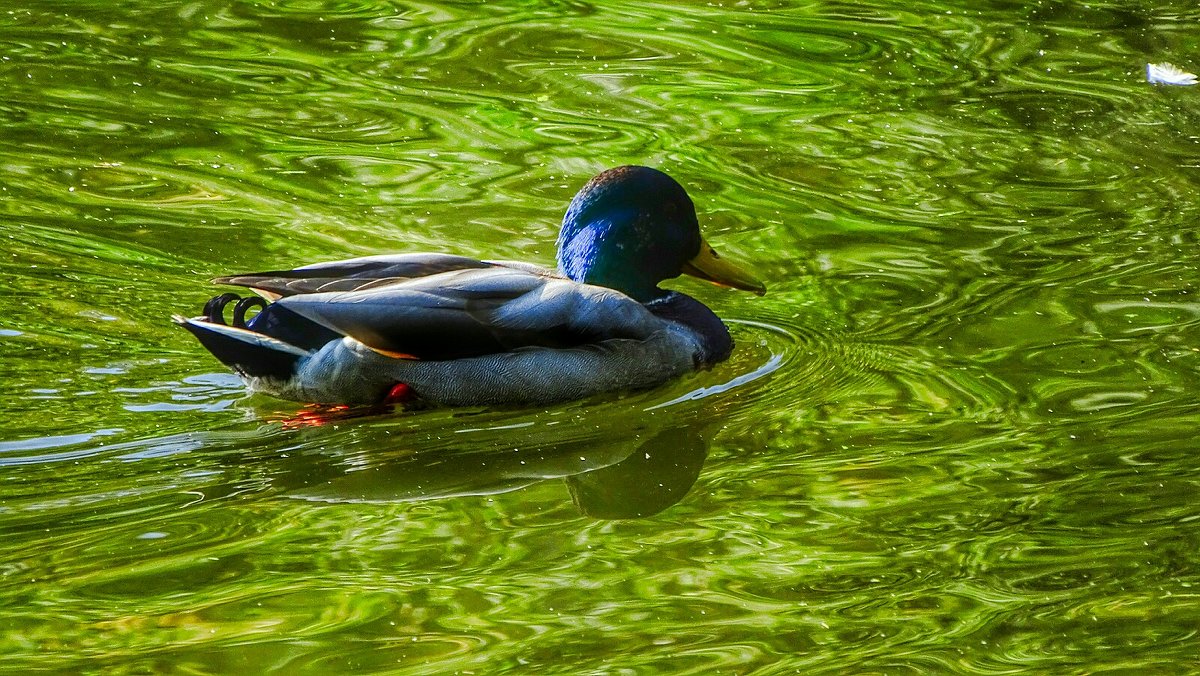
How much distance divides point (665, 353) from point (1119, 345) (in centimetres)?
188

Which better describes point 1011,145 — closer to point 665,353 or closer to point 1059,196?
point 1059,196

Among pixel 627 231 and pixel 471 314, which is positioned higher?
pixel 627 231

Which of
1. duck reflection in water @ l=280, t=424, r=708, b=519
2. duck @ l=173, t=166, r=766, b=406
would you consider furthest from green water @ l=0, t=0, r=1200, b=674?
duck @ l=173, t=166, r=766, b=406

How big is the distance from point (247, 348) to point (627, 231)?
1716 millimetres

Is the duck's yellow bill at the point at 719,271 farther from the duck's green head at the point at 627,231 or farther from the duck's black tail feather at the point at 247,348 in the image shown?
the duck's black tail feather at the point at 247,348

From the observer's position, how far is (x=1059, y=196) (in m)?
8.55

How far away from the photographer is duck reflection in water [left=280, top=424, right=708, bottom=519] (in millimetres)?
5508

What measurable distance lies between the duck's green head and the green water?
0.54 m

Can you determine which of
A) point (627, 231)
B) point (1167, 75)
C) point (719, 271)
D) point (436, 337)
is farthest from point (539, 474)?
point (1167, 75)

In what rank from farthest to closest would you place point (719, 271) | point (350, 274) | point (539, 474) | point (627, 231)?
point (719, 271), point (627, 231), point (350, 274), point (539, 474)

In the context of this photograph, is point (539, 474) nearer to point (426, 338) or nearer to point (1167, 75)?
point (426, 338)

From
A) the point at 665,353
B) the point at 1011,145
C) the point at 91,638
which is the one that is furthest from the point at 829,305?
the point at 91,638

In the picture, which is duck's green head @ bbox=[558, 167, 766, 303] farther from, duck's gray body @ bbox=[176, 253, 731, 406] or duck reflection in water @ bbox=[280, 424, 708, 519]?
duck reflection in water @ bbox=[280, 424, 708, 519]

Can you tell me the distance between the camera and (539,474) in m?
5.70
